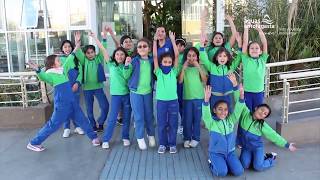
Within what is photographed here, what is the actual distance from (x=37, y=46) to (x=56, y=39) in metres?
0.59

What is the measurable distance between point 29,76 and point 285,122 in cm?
427

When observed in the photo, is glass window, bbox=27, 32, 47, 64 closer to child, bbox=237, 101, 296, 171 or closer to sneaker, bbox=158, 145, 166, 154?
sneaker, bbox=158, 145, 166, 154

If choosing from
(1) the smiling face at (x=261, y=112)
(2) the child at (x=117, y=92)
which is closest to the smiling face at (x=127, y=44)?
(2) the child at (x=117, y=92)

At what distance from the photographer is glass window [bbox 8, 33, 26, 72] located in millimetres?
10078

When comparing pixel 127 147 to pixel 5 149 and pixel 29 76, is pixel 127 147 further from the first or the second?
pixel 29 76

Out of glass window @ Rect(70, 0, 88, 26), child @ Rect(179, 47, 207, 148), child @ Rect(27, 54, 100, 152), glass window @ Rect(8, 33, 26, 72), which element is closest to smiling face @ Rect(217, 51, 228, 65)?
child @ Rect(179, 47, 207, 148)

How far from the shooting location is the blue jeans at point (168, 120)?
5.01 meters

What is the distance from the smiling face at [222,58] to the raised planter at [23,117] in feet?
10.3

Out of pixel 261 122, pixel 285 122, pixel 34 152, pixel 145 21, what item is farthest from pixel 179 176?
pixel 145 21

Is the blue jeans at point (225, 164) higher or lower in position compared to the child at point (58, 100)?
lower

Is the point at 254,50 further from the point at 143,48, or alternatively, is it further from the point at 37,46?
the point at 37,46

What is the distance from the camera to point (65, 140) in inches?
229

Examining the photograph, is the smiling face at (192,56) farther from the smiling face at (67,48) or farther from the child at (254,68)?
the smiling face at (67,48)

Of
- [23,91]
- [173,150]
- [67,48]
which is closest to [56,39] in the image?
[23,91]
